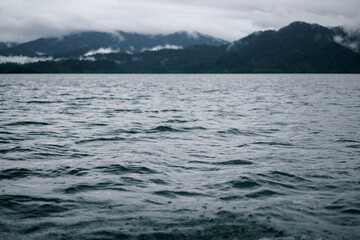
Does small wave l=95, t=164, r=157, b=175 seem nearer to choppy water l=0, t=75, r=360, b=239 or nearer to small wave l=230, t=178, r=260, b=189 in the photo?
choppy water l=0, t=75, r=360, b=239

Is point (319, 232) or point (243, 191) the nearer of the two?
point (319, 232)

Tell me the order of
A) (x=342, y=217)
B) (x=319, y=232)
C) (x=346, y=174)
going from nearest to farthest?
1. (x=319, y=232)
2. (x=342, y=217)
3. (x=346, y=174)

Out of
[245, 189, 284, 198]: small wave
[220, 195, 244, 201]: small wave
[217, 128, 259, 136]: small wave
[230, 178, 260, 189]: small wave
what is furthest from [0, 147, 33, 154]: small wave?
[217, 128, 259, 136]: small wave

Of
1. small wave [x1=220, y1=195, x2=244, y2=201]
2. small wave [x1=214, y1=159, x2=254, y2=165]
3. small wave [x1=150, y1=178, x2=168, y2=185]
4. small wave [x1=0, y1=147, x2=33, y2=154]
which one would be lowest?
small wave [x1=150, y1=178, x2=168, y2=185]

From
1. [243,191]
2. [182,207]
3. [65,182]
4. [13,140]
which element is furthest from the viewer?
[13,140]

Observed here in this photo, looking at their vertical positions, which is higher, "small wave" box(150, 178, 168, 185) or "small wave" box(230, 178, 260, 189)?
"small wave" box(230, 178, 260, 189)

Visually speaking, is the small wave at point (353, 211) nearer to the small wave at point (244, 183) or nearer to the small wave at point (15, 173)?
the small wave at point (244, 183)

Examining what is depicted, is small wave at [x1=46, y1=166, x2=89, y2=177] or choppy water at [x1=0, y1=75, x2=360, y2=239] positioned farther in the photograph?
small wave at [x1=46, y1=166, x2=89, y2=177]

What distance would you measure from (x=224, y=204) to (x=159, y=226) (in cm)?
196

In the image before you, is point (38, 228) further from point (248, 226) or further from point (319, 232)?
point (319, 232)

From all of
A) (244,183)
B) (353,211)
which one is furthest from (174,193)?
(353,211)

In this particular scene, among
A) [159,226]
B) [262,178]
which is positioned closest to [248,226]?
[159,226]

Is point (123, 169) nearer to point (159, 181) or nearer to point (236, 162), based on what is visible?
point (159, 181)

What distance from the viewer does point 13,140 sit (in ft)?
49.9
